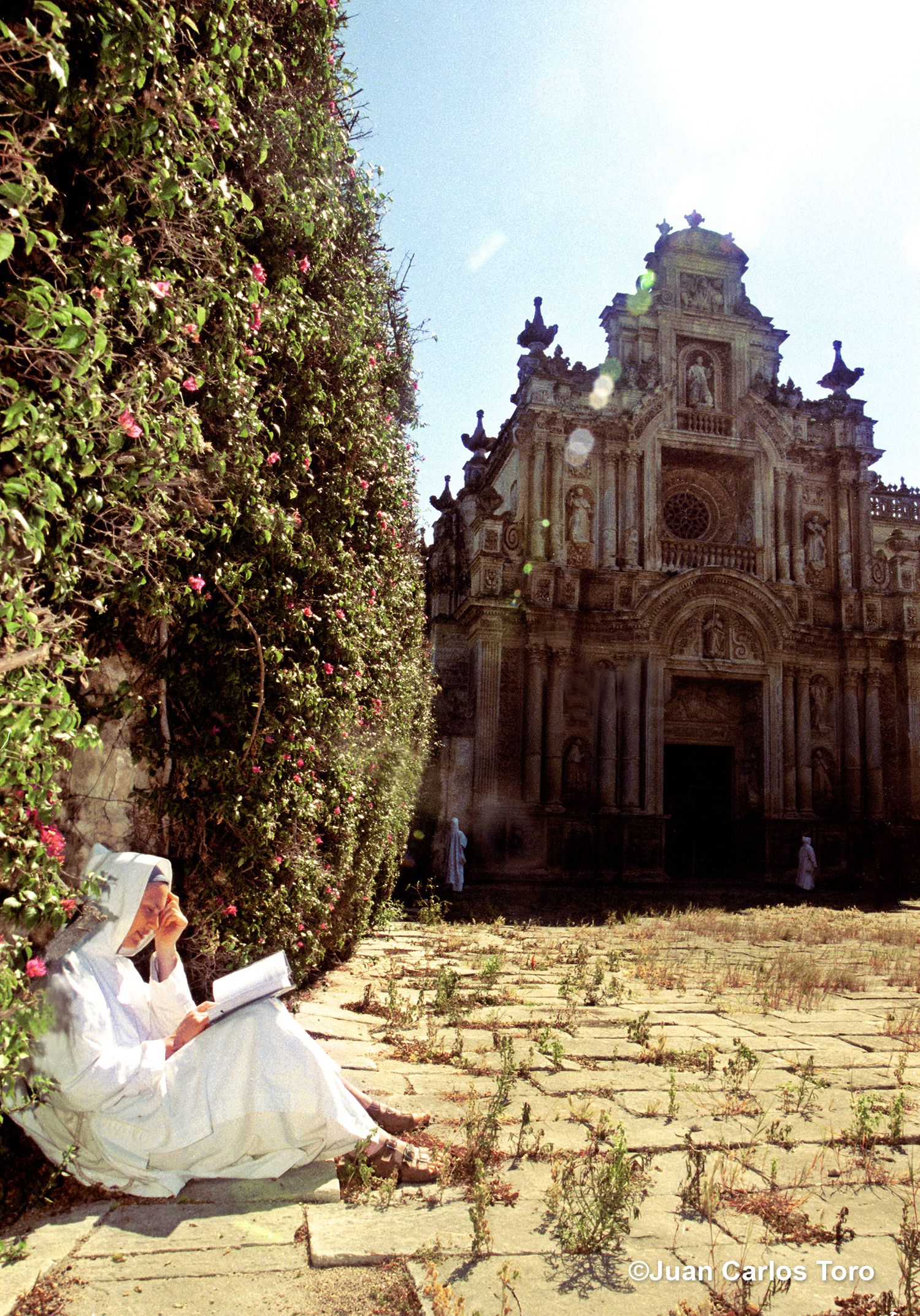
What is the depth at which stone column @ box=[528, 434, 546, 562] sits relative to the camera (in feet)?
65.3

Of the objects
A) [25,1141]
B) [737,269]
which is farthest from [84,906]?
[737,269]

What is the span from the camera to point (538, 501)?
2014 cm

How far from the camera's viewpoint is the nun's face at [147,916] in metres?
3.46

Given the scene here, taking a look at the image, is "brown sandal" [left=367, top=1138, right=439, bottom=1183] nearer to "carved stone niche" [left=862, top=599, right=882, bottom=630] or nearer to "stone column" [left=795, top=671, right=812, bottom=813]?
"stone column" [left=795, top=671, right=812, bottom=813]

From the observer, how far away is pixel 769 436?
71.0 ft

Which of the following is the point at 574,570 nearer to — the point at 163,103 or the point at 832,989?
the point at 832,989

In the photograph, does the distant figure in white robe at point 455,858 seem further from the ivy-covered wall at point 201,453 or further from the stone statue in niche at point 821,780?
the stone statue in niche at point 821,780

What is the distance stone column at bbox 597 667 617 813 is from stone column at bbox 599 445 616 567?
2663 mm

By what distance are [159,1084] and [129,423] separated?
2428 millimetres

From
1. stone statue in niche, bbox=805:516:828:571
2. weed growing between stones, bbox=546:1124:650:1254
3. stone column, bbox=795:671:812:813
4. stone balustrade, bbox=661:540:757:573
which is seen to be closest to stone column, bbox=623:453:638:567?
stone balustrade, bbox=661:540:757:573

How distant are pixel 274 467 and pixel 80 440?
2593 millimetres

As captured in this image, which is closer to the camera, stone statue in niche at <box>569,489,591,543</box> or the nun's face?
the nun's face

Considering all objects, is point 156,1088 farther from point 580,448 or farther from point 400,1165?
point 580,448

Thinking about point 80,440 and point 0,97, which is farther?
point 80,440
